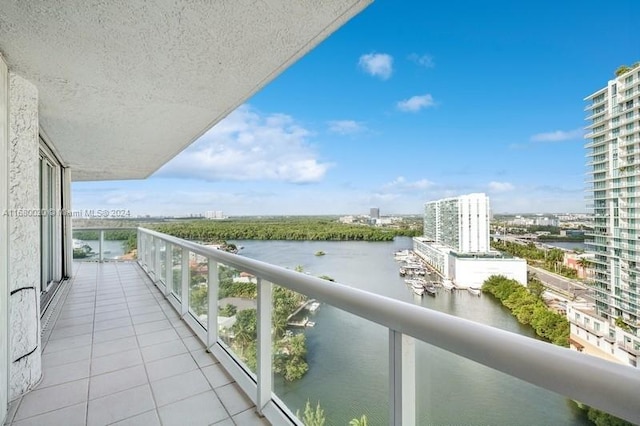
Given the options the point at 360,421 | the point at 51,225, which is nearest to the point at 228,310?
the point at 360,421

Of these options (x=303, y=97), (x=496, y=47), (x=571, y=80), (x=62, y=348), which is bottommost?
(x=62, y=348)

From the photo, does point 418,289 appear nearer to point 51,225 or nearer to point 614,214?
point 614,214

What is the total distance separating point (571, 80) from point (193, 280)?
449cm

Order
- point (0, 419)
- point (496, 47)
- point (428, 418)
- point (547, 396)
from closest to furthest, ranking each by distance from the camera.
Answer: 1. point (547, 396)
2. point (428, 418)
3. point (0, 419)
4. point (496, 47)

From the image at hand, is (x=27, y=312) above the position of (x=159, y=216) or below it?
below

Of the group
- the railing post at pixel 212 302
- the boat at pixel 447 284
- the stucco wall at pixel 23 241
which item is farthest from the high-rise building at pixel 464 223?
the stucco wall at pixel 23 241

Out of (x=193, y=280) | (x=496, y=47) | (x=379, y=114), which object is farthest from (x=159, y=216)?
(x=496, y=47)

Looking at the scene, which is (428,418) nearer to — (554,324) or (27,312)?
(554,324)

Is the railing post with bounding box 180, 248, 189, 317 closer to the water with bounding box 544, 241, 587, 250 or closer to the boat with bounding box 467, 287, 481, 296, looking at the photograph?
the boat with bounding box 467, 287, 481, 296

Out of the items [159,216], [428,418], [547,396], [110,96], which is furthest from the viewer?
[159,216]

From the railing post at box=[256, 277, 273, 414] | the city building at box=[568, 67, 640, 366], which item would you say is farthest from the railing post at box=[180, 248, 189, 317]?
the city building at box=[568, 67, 640, 366]

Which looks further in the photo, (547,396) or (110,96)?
(110,96)

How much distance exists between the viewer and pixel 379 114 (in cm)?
734

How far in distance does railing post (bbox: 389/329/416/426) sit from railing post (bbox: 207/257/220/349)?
225 cm
